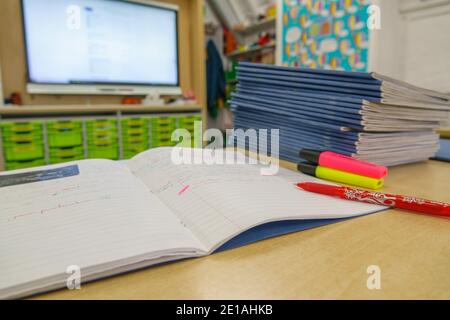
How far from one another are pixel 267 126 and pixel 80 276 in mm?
477

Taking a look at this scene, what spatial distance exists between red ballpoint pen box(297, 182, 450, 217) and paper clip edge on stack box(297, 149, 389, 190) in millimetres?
72

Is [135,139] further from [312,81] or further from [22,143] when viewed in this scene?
[312,81]

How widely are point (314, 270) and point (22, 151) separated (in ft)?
7.00

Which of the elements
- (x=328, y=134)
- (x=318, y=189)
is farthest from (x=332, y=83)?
(x=318, y=189)

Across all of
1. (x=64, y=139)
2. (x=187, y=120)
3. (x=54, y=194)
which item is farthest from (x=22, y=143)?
(x=54, y=194)

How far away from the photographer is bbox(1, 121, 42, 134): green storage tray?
1.84 m

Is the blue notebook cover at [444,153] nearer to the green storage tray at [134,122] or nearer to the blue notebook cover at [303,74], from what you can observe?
the blue notebook cover at [303,74]

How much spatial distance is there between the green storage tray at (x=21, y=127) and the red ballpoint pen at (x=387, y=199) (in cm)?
200

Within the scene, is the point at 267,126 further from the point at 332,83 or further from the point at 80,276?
the point at 80,276

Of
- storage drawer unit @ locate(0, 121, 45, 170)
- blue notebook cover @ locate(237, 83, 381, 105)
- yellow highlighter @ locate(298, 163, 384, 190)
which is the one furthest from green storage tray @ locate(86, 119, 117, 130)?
yellow highlighter @ locate(298, 163, 384, 190)

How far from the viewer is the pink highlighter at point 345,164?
43 cm

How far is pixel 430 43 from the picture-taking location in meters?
1.68

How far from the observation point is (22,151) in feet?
6.29

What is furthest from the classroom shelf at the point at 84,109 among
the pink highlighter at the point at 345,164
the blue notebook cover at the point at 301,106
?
the pink highlighter at the point at 345,164
